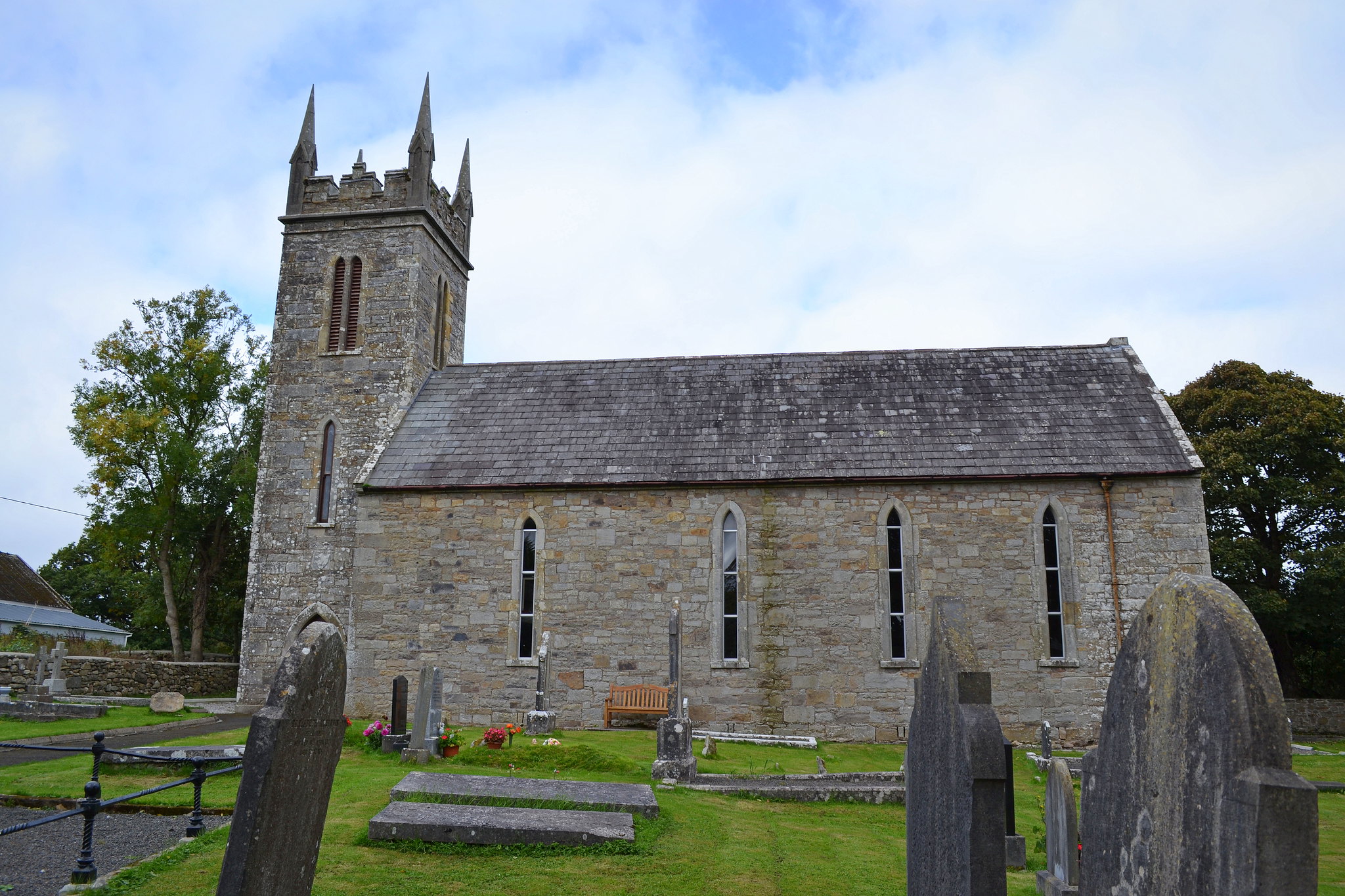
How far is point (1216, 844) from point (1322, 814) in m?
11.4

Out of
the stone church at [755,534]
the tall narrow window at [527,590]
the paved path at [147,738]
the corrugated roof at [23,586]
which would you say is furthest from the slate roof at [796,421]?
the corrugated roof at [23,586]

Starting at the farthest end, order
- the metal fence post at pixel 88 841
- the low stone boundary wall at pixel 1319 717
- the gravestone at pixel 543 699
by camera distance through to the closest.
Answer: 1. the low stone boundary wall at pixel 1319 717
2. the gravestone at pixel 543 699
3. the metal fence post at pixel 88 841

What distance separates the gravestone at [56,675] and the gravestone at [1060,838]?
887 inches

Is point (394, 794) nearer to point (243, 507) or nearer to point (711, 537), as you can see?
point (711, 537)

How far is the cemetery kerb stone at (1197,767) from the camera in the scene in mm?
2705

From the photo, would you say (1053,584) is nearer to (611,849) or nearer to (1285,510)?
(611,849)

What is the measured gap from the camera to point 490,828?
26.7ft

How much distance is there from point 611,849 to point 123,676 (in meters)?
23.2

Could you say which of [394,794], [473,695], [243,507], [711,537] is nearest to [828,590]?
[711,537]

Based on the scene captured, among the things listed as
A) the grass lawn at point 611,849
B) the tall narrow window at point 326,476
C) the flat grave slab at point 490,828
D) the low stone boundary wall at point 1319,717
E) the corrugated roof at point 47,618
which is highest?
the tall narrow window at point 326,476

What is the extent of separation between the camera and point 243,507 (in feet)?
107

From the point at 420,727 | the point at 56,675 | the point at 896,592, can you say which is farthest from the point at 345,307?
the point at 896,592

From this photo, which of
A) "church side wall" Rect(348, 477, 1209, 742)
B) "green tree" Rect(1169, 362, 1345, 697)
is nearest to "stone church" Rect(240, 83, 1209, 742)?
"church side wall" Rect(348, 477, 1209, 742)

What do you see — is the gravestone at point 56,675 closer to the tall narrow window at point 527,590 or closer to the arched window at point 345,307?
the arched window at point 345,307
